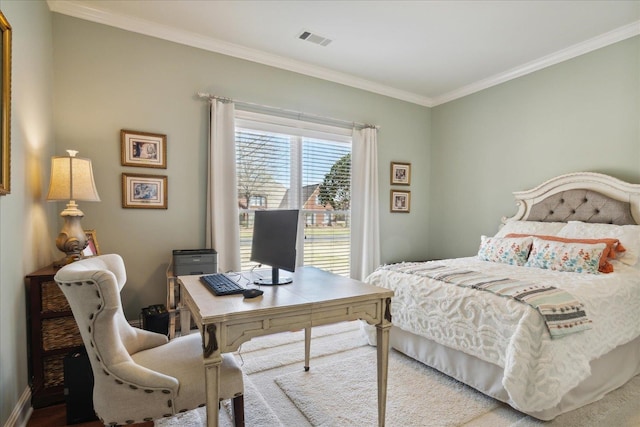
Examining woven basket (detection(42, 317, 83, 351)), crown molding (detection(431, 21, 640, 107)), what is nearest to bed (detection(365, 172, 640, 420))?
crown molding (detection(431, 21, 640, 107))

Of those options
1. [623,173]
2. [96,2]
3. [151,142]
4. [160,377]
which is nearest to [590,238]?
[623,173]

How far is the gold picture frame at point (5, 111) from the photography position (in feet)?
5.53

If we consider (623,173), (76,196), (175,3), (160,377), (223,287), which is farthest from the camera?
(623,173)

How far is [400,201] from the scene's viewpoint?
15.4ft

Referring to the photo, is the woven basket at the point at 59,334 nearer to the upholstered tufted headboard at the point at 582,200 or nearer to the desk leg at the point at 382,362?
the desk leg at the point at 382,362

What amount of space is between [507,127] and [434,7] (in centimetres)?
193

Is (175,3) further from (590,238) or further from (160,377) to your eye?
(590,238)

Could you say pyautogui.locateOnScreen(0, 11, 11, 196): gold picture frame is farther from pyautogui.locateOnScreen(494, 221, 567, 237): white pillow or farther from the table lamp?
pyautogui.locateOnScreen(494, 221, 567, 237): white pillow

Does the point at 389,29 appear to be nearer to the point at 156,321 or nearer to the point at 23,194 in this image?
the point at 23,194

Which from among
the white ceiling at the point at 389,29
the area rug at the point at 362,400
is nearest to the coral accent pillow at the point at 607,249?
the area rug at the point at 362,400

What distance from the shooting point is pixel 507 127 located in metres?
3.99

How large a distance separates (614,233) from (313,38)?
3.18m

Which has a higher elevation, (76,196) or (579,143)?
(579,143)

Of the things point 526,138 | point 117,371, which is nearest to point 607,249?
point 526,138
